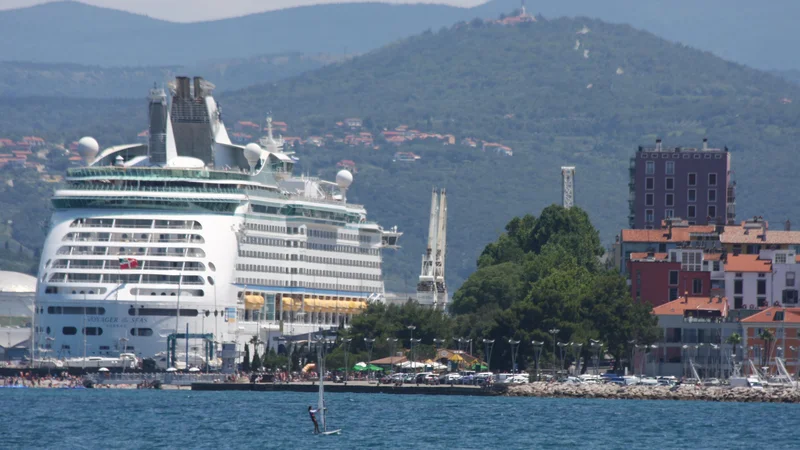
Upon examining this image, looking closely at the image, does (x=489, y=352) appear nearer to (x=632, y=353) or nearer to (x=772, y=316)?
(x=632, y=353)

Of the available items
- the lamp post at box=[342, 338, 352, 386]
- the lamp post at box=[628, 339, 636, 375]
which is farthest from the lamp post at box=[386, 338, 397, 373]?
the lamp post at box=[628, 339, 636, 375]

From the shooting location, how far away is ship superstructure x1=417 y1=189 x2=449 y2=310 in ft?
544

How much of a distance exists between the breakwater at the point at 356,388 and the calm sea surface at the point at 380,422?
87.1 inches

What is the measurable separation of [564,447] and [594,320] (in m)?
45.9

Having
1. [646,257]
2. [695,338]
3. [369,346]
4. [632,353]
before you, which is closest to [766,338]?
[695,338]

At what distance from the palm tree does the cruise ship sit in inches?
1272

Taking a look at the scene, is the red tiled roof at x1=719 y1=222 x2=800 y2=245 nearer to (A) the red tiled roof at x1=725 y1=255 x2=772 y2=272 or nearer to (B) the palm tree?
(A) the red tiled roof at x1=725 y1=255 x2=772 y2=272

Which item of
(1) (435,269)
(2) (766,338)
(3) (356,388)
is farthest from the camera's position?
(1) (435,269)

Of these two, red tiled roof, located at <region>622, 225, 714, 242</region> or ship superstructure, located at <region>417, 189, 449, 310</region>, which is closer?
red tiled roof, located at <region>622, 225, 714, 242</region>

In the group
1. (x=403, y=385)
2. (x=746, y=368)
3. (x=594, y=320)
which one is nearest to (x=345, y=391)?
(x=403, y=385)

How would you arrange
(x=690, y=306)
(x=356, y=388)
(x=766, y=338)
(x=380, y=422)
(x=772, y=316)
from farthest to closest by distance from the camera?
(x=690, y=306) → (x=772, y=316) → (x=766, y=338) → (x=356, y=388) → (x=380, y=422)

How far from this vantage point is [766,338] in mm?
120625

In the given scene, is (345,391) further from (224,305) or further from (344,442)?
(344,442)

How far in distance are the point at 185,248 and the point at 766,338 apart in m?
40.9
